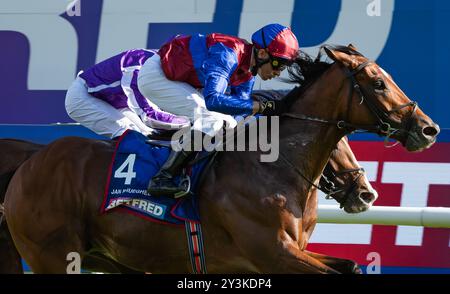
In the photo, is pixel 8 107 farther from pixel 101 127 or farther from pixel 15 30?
pixel 101 127

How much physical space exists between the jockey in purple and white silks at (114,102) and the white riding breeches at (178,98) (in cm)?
43

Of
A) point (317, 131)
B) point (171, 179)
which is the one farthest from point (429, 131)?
point (171, 179)

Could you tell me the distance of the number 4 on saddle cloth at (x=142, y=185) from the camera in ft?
16.4

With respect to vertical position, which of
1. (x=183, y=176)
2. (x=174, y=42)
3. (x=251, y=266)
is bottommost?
(x=251, y=266)

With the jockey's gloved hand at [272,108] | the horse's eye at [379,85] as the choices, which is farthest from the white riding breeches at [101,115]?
the horse's eye at [379,85]

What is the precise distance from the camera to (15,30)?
311 inches

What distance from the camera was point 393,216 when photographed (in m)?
6.38

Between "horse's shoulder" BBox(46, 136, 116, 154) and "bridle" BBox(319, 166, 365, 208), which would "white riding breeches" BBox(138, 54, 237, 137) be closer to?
"horse's shoulder" BBox(46, 136, 116, 154)

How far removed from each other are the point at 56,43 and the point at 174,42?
9.40 ft

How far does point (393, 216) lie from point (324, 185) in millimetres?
1247

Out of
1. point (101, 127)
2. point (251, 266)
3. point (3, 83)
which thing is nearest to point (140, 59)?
point (101, 127)

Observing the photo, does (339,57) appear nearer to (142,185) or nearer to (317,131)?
(317,131)

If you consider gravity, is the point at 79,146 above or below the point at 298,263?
above

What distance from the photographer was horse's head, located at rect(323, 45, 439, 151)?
4.70 metres
